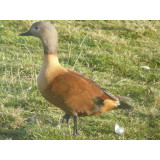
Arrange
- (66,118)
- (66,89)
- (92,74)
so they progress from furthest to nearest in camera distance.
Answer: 1. (92,74)
2. (66,118)
3. (66,89)

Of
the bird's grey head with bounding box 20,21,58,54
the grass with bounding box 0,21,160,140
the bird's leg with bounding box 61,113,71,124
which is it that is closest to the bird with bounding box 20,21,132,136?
the bird's grey head with bounding box 20,21,58,54

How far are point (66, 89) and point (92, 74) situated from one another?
193 cm

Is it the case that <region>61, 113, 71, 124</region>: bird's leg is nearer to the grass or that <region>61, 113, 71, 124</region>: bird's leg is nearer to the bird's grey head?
the grass

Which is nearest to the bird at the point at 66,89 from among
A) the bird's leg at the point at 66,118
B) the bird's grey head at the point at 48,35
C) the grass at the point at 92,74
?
the bird's grey head at the point at 48,35

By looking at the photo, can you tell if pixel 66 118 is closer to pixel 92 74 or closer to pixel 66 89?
pixel 66 89

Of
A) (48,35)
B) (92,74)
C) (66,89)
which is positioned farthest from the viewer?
(92,74)

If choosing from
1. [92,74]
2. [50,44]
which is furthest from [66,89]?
[92,74]

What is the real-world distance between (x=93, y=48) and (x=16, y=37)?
5.22ft

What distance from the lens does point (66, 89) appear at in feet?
12.0

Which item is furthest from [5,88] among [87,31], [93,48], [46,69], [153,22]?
[153,22]

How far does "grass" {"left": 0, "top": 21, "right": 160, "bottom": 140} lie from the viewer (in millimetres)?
4094

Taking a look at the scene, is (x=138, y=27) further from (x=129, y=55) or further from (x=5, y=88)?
(x=5, y=88)

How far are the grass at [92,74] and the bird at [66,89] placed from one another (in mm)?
362

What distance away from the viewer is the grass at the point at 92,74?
409 centimetres
